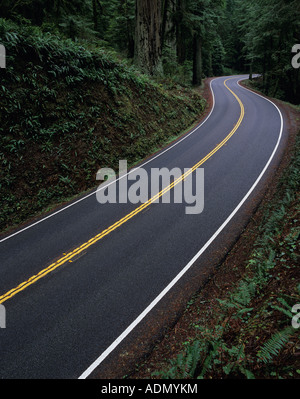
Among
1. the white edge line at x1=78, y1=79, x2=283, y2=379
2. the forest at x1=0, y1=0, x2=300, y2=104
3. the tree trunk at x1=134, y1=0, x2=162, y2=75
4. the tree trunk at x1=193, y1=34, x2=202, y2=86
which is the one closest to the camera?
the white edge line at x1=78, y1=79, x2=283, y2=379

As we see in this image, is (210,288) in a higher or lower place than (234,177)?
lower

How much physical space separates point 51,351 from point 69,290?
169cm

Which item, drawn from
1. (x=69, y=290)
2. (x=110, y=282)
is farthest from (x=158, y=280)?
(x=69, y=290)

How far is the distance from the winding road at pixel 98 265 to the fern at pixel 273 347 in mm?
2905

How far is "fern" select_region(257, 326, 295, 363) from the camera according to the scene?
11.6 feet

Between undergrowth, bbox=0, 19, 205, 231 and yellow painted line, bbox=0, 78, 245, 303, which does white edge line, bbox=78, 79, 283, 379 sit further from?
undergrowth, bbox=0, 19, 205, 231

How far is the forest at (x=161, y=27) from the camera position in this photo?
53.9 ft

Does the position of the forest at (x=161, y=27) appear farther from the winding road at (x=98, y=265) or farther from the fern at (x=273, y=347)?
the fern at (x=273, y=347)

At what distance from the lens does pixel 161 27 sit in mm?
25312

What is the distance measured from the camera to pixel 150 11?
19672 millimetres

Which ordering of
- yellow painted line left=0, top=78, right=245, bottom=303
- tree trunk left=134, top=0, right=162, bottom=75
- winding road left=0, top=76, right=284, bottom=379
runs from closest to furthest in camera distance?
winding road left=0, top=76, right=284, bottom=379
yellow painted line left=0, top=78, right=245, bottom=303
tree trunk left=134, top=0, right=162, bottom=75

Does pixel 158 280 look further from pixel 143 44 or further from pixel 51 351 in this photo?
pixel 143 44

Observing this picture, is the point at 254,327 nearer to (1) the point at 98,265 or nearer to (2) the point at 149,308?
(2) the point at 149,308

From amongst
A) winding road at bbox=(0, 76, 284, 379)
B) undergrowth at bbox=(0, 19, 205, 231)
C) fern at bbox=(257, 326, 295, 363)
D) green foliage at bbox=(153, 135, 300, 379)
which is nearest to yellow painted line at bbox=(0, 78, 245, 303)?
winding road at bbox=(0, 76, 284, 379)
